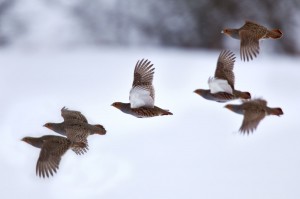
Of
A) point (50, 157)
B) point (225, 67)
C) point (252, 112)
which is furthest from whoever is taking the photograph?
point (225, 67)

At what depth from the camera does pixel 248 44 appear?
236cm

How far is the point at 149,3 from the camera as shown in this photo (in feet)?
16.0

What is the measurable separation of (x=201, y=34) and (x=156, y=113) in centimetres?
266

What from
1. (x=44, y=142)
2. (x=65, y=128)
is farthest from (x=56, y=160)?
(x=65, y=128)

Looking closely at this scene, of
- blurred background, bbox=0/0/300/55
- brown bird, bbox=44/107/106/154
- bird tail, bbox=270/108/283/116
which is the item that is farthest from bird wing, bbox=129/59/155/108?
blurred background, bbox=0/0/300/55

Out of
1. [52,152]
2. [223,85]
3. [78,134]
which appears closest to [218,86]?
[223,85]

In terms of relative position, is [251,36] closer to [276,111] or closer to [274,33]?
[274,33]

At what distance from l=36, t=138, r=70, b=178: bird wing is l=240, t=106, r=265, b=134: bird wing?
1.86 ft

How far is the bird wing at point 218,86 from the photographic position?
7.84 feet

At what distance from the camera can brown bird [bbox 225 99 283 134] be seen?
7.54 ft

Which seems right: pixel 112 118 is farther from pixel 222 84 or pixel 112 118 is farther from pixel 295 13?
pixel 295 13

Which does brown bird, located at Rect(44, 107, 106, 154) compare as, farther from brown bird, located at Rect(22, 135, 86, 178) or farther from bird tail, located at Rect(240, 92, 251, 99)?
bird tail, located at Rect(240, 92, 251, 99)

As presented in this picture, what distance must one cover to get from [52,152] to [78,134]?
20 cm

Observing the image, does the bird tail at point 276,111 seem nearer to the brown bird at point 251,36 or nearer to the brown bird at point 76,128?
the brown bird at point 251,36
